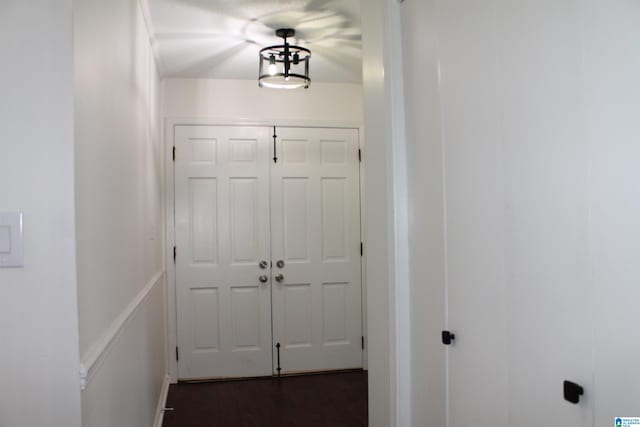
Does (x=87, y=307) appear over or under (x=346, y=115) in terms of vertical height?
under

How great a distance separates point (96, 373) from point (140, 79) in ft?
5.50

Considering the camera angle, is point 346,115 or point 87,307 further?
point 346,115

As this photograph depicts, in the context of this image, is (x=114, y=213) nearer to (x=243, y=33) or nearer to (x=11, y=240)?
(x=11, y=240)

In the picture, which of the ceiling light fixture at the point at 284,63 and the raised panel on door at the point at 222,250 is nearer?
the ceiling light fixture at the point at 284,63

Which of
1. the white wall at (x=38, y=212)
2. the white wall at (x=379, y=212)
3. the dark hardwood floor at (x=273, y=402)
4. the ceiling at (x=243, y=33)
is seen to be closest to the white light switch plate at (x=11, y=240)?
the white wall at (x=38, y=212)

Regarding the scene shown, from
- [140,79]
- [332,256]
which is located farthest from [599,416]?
[332,256]

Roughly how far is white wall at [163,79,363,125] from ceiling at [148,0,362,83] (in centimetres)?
11

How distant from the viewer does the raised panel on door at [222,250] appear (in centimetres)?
372

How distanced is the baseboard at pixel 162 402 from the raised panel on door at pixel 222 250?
17 centimetres

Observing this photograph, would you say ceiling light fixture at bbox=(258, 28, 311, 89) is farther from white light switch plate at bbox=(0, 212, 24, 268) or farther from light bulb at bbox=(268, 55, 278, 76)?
white light switch plate at bbox=(0, 212, 24, 268)

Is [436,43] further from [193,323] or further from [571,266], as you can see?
[193,323]

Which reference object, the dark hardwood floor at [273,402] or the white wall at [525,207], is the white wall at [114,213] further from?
the white wall at [525,207]

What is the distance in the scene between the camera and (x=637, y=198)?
29.6 inches

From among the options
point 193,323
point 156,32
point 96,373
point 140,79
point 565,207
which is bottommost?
point 193,323
